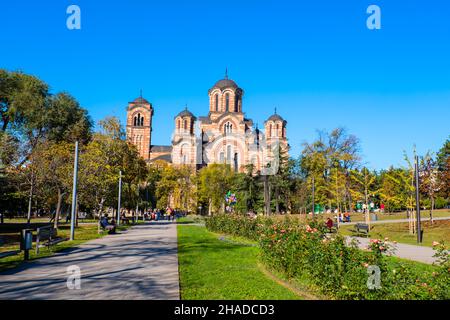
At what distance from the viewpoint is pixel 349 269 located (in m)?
5.91

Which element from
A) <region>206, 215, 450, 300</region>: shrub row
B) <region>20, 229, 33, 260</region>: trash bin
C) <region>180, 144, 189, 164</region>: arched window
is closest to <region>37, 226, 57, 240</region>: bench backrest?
<region>20, 229, 33, 260</region>: trash bin

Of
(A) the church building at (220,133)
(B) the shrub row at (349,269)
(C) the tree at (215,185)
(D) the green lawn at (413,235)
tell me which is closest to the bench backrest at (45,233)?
(B) the shrub row at (349,269)

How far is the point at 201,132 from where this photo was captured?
74250mm

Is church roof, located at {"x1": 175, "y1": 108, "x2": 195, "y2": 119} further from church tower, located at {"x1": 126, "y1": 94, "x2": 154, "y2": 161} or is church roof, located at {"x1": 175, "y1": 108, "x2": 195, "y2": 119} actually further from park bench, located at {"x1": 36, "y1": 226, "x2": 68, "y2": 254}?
park bench, located at {"x1": 36, "y1": 226, "x2": 68, "y2": 254}

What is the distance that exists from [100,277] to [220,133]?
6238 centimetres

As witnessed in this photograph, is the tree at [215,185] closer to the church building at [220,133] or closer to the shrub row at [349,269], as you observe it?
the church building at [220,133]

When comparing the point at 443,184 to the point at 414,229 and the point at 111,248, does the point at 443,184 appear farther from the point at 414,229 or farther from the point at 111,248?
the point at 111,248

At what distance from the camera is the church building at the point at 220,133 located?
6994 cm

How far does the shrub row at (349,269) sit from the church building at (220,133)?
5846 centimetres

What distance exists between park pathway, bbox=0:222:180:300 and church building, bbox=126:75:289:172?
55.7 metres

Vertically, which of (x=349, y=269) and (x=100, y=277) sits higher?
(x=349, y=269)

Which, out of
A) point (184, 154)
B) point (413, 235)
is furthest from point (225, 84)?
point (413, 235)

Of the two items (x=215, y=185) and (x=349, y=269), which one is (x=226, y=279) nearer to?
(x=349, y=269)

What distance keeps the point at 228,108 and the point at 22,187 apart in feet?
161
